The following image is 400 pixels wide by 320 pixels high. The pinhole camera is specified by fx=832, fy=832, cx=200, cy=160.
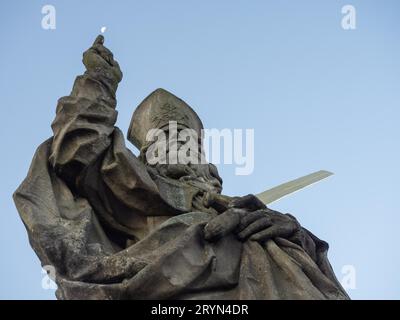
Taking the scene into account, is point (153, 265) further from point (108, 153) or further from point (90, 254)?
point (108, 153)

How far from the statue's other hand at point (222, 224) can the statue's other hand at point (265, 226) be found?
61 mm

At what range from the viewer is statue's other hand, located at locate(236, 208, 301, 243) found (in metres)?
5.48

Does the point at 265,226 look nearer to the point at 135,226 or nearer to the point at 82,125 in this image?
the point at 135,226

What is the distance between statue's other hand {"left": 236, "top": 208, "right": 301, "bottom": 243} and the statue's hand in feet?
5.45

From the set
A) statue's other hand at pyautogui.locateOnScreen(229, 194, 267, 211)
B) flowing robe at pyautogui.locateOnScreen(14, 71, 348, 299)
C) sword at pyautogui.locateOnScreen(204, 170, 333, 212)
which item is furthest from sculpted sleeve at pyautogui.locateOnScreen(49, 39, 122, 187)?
statue's other hand at pyautogui.locateOnScreen(229, 194, 267, 211)

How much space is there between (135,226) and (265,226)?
1008mm

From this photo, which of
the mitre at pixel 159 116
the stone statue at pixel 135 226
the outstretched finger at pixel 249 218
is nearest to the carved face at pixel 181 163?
the stone statue at pixel 135 226

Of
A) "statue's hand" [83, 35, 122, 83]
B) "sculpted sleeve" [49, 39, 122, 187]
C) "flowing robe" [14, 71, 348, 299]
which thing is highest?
"statue's hand" [83, 35, 122, 83]

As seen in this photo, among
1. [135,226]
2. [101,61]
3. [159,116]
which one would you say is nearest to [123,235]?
[135,226]

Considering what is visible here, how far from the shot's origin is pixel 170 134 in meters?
7.09

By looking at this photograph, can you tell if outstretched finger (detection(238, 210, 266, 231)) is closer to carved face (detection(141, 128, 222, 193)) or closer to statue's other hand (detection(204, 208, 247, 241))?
statue's other hand (detection(204, 208, 247, 241))

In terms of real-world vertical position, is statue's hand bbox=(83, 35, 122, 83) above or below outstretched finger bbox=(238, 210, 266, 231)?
above

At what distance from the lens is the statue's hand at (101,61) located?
639 cm

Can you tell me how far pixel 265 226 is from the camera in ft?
18.2
